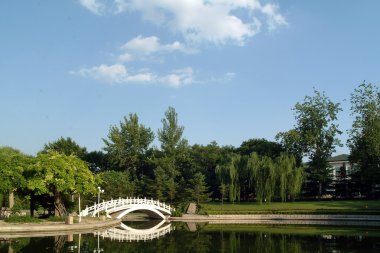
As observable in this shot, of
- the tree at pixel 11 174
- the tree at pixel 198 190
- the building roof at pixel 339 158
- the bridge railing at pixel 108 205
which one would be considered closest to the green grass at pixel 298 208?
the tree at pixel 198 190

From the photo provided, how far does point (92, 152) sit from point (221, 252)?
169 ft

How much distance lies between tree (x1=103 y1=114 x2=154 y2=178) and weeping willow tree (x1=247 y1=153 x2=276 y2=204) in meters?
19.3

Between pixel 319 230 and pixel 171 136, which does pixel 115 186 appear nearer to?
pixel 171 136

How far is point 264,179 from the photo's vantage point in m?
49.6

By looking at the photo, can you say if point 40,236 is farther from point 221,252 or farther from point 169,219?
point 169,219

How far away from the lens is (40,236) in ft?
81.5

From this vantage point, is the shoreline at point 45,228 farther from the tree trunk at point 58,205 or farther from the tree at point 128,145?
the tree at point 128,145

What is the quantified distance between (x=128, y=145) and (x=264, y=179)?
879 inches

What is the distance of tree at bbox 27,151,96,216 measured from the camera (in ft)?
100

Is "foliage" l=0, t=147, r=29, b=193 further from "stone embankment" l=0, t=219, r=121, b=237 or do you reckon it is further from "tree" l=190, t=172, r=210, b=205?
"tree" l=190, t=172, r=210, b=205

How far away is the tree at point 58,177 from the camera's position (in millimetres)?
30531

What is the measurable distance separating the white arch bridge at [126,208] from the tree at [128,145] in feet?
53.4

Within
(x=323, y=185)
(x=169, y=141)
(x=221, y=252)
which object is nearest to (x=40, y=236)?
(x=221, y=252)

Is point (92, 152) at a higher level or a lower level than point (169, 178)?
higher
